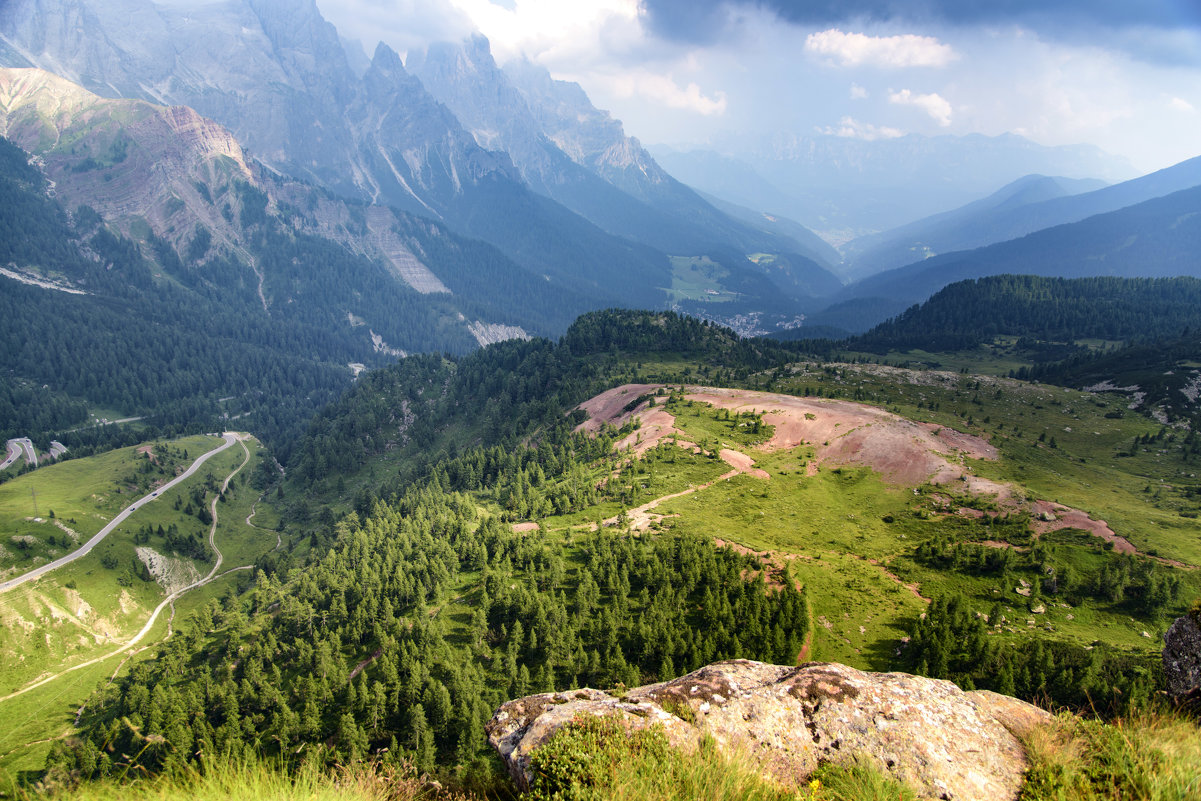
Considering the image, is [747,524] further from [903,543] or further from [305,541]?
[305,541]

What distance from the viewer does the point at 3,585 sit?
99.6 meters

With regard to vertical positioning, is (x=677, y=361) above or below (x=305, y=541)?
above

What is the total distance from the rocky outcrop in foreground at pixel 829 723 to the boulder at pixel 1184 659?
3.56 metres

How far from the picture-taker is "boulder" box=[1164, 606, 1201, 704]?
1502 centimetres

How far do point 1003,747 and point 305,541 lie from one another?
135 metres

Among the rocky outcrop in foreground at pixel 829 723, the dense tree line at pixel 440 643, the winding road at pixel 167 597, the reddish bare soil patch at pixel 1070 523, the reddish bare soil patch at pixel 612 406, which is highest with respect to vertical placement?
the rocky outcrop in foreground at pixel 829 723

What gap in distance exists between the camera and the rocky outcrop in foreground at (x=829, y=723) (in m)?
14.1

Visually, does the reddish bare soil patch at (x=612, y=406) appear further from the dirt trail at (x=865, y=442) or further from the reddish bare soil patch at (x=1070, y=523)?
the reddish bare soil patch at (x=1070, y=523)

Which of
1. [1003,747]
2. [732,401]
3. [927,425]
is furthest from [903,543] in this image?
[1003,747]

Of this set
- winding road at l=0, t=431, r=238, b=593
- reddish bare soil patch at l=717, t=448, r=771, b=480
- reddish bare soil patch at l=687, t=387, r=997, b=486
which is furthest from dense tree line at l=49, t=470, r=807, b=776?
winding road at l=0, t=431, r=238, b=593

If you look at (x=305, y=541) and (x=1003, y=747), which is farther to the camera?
(x=305, y=541)

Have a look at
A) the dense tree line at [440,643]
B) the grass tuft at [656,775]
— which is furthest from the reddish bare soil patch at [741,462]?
the grass tuft at [656,775]

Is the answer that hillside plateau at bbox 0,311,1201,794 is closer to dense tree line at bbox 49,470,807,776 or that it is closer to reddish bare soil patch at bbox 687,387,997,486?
dense tree line at bbox 49,470,807,776

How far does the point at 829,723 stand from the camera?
53.3 ft
